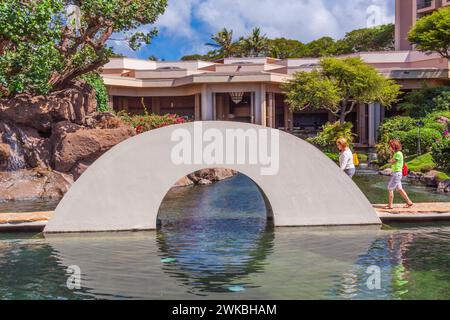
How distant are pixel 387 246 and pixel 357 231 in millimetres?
1282

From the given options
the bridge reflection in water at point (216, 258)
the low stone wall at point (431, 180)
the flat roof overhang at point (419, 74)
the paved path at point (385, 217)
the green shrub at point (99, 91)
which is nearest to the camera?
the bridge reflection in water at point (216, 258)

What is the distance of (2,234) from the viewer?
37.1 ft

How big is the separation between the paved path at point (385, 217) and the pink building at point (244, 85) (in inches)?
1155

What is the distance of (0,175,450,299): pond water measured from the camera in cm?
727

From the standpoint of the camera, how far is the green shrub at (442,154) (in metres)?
22.6

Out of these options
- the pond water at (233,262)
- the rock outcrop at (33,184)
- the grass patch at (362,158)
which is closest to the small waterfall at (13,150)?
the rock outcrop at (33,184)

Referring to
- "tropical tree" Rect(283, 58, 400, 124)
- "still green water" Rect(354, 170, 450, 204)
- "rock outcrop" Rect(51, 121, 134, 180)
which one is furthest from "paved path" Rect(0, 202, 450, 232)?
"tropical tree" Rect(283, 58, 400, 124)

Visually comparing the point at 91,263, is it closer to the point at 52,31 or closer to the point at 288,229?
the point at 288,229

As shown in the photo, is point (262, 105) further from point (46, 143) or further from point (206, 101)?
point (46, 143)

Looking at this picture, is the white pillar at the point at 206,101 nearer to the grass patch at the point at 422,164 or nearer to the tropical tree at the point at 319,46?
the grass patch at the point at 422,164

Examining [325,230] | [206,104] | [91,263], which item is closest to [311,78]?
[206,104]

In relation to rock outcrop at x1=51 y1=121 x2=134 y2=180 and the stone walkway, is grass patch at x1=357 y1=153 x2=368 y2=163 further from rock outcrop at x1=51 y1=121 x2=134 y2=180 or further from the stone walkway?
the stone walkway

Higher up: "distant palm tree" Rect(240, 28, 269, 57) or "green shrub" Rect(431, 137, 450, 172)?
"distant palm tree" Rect(240, 28, 269, 57)

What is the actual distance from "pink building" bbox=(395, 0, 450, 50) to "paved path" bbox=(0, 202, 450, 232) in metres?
43.7
